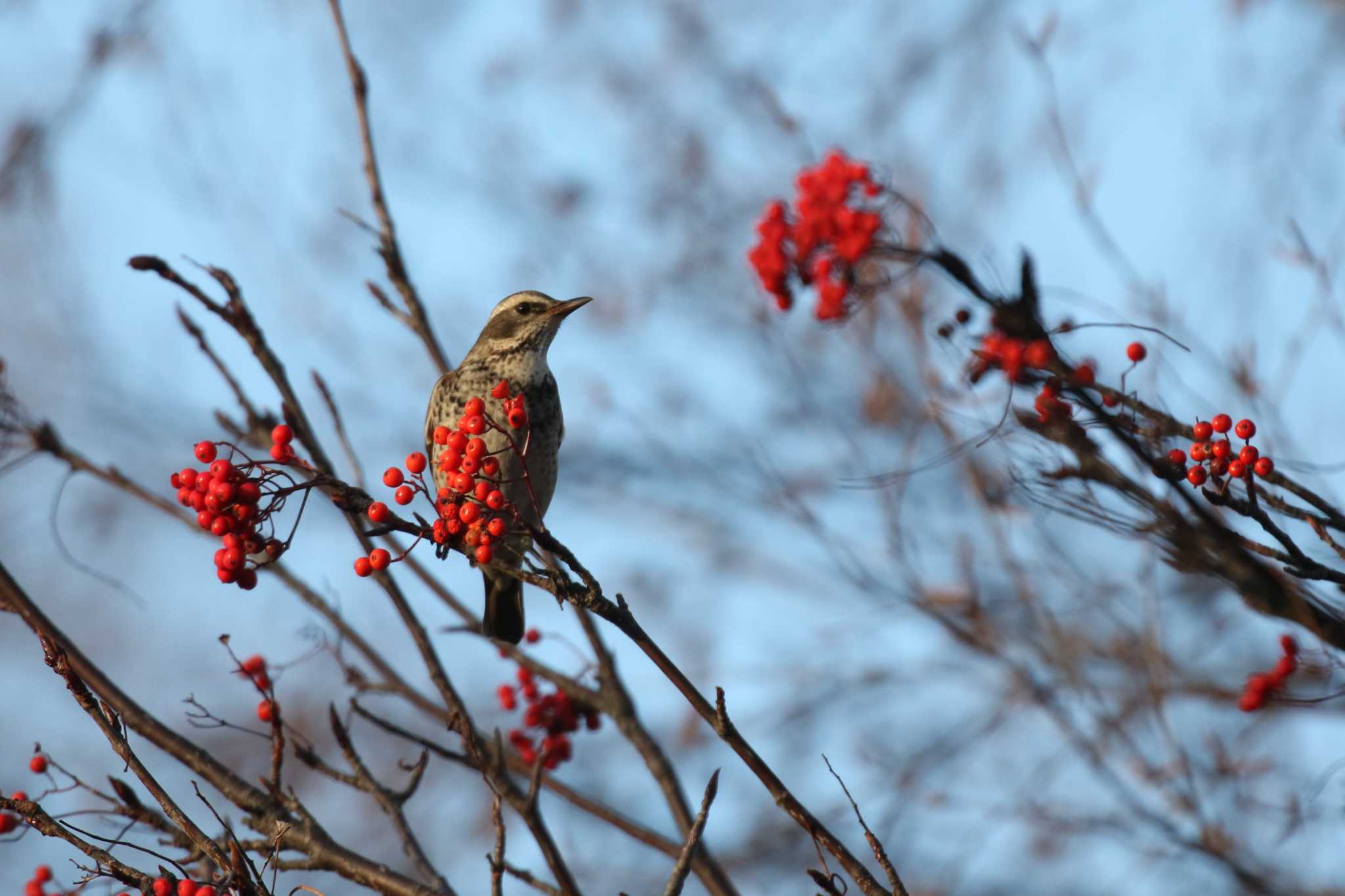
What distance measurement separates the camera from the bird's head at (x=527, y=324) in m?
5.78

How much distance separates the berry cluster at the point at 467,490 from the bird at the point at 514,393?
1752 mm

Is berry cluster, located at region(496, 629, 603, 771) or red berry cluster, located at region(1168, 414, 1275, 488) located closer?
red berry cluster, located at region(1168, 414, 1275, 488)

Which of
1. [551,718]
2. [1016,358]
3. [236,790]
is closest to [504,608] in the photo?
[551,718]

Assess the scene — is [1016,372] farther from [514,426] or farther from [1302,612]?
[514,426]

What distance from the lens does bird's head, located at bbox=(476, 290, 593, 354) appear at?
5781 millimetres

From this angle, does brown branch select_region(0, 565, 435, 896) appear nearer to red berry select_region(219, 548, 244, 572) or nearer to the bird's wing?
red berry select_region(219, 548, 244, 572)

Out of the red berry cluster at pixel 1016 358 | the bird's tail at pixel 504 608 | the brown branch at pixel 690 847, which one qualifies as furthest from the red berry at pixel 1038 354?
the bird's tail at pixel 504 608

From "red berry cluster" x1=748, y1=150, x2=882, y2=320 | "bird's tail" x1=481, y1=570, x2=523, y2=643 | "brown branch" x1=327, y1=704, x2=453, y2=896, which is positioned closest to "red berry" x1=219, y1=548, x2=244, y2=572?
"brown branch" x1=327, y1=704, x2=453, y2=896

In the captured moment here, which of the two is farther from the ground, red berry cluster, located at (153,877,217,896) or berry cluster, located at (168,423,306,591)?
berry cluster, located at (168,423,306,591)

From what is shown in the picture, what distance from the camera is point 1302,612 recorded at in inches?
86.3

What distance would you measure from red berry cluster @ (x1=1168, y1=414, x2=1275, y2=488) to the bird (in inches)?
104

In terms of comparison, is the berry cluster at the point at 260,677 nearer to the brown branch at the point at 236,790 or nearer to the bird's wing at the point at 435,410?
the brown branch at the point at 236,790

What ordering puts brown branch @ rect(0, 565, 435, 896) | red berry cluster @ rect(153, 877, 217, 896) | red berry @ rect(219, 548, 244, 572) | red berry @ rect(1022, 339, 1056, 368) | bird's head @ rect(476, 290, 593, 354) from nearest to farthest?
red berry @ rect(1022, 339, 1056, 368)
red berry cluster @ rect(153, 877, 217, 896)
red berry @ rect(219, 548, 244, 572)
brown branch @ rect(0, 565, 435, 896)
bird's head @ rect(476, 290, 593, 354)

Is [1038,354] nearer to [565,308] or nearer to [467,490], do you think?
[467,490]
